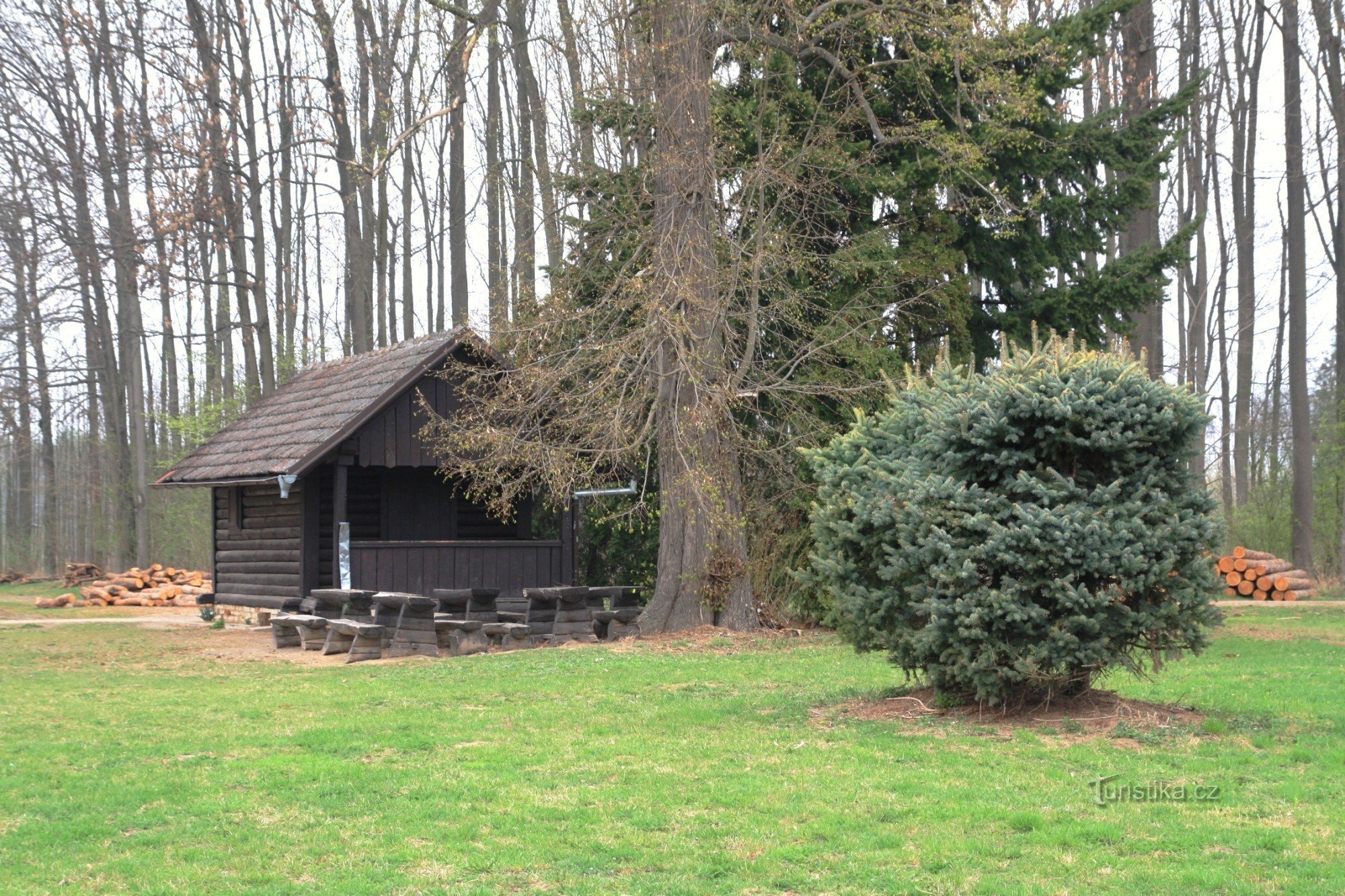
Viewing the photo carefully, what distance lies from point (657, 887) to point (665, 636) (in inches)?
469

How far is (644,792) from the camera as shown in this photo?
24.4 feet

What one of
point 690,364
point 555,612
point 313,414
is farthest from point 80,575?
point 690,364

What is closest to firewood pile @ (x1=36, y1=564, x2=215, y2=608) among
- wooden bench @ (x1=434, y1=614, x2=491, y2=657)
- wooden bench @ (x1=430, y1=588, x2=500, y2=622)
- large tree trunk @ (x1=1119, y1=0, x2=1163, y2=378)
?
wooden bench @ (x1=430, y1=588, x2=500, y2=622)

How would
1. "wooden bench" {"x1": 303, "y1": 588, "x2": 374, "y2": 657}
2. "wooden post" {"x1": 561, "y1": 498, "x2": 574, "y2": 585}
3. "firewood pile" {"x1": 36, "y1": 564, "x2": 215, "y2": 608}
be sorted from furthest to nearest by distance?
"firewood pile" {"x1": 36, "y1": 564, "x2": 215, "y2": 608} → "wooden post" {"x1": 561, "y1": 498, "x2": 574, "y2": 585} → "wooden bench" {"x1": 303, "y1": 588, "x2": 374, "y2": 657}

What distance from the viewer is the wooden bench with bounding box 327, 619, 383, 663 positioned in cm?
1575

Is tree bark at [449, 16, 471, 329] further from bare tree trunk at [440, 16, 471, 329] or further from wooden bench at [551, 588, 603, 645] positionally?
wooden bench at [551, 588, 603, 645]

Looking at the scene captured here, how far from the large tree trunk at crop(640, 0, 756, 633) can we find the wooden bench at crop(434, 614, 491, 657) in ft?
8.45

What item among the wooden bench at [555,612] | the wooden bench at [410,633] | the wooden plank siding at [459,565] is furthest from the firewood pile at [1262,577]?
the wooden bench at [410,633]

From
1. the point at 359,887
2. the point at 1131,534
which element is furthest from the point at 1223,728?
the point at 359,887

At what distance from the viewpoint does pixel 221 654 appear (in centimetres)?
1714

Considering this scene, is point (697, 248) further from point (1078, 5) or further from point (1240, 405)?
point (1240, 405)

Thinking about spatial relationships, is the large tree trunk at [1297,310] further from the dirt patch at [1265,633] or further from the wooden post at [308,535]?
the wooden post at [308,535]

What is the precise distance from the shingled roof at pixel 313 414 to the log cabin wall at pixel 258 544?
28.1 inches

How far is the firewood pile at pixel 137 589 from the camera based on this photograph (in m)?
28.5
